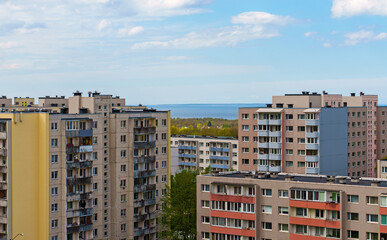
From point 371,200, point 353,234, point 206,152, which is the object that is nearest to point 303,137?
point 353,234

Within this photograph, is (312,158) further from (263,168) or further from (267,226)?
(267,226)

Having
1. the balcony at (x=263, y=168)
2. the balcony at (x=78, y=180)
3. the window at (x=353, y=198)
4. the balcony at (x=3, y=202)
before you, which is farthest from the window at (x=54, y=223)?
the balcony at (x=263, y=168)

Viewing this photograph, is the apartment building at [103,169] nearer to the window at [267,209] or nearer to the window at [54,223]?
the window at [54,223]

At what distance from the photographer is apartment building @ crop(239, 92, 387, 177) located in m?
124

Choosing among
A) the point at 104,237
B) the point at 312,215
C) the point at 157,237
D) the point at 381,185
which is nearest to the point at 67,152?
the point at 104,237

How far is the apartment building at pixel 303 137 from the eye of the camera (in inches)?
4867

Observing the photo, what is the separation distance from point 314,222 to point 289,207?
3835 millimetres

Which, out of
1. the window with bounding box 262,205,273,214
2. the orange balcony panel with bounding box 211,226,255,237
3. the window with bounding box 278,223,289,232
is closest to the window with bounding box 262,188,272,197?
the window with bounding box 262,205,273,214

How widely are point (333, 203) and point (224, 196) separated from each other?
15.6 metres

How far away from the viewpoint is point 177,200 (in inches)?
4107

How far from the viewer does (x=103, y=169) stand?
350ft

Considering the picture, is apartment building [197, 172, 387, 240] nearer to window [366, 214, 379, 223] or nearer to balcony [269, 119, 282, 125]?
window [366, 214, 379, 223]

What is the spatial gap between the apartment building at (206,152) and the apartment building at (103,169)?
60.1 meters

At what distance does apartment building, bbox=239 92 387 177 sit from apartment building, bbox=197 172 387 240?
107ft
